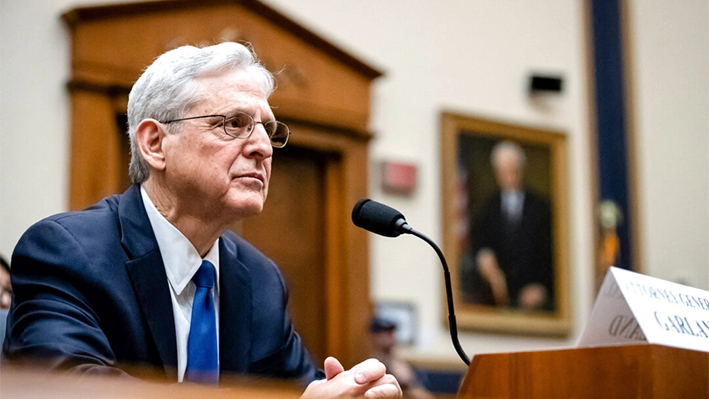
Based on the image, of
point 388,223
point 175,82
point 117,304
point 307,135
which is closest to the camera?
point 117,304

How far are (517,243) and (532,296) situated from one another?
431 millimetres

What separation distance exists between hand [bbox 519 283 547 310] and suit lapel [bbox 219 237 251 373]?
482cm

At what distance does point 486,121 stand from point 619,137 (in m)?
1.49

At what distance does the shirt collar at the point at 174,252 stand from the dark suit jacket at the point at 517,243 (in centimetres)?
460

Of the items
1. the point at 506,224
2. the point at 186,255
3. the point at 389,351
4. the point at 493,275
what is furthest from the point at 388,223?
the point at 506,224

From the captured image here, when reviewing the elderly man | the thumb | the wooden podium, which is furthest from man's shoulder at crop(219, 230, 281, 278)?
the wooden podium

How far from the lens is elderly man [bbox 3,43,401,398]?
6.77ft

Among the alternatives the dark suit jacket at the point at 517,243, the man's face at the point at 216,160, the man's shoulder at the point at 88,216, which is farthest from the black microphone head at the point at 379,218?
the dark suit jacket at the point at 517,243

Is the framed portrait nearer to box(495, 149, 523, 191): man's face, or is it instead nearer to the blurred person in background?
box(495, 149, 523, 191): man's face

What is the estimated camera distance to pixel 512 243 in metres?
7.09

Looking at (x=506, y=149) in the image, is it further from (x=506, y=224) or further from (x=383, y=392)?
(x=383, y=392)

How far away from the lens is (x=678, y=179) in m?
8.10

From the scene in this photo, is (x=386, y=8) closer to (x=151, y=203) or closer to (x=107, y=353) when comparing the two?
(x=151, y=203)

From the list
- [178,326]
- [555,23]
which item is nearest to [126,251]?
[178,326]
